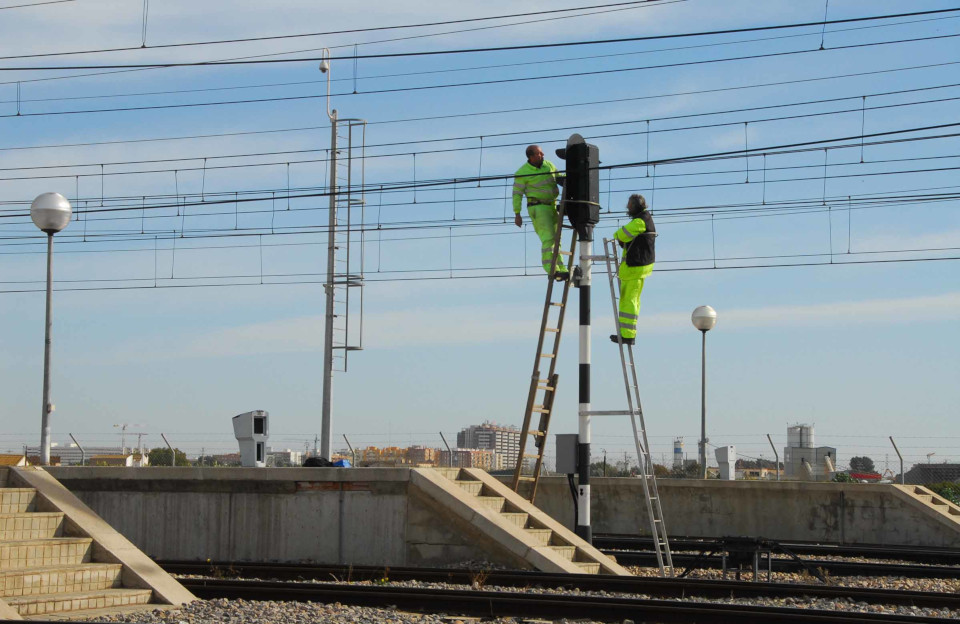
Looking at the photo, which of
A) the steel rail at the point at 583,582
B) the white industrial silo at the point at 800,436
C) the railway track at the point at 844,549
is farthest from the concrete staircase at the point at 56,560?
the white industrial silo at the point at 800,436

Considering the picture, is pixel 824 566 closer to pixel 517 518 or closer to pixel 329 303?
pixel 517 518

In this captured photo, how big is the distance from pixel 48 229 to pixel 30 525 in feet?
20.5

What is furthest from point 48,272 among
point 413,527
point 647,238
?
point 647,238

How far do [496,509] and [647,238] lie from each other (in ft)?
12.8

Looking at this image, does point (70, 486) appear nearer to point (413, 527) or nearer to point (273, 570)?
point (273, 570)

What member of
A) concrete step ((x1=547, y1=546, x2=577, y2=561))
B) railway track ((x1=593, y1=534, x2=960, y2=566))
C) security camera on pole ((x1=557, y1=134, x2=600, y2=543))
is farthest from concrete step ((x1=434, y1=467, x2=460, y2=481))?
railway track ((x1=593, y1=534, x2=960, y2=566))

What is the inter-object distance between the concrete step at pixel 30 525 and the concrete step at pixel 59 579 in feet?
2.24

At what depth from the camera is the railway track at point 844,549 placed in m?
17.4

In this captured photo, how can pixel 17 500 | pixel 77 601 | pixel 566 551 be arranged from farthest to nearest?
1. pixel 566 551
2. pixel 17 500
3. pixel 77 601

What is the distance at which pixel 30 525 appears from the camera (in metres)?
11.5

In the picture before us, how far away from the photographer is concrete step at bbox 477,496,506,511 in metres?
14.8

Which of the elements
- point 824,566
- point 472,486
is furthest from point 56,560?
point 824,566

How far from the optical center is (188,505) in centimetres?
1587

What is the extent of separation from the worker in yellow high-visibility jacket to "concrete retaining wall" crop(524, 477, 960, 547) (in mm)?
5970
